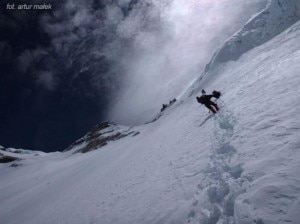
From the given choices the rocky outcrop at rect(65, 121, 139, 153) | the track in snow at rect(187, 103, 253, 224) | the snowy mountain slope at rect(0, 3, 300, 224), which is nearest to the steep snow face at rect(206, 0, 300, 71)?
the rocky outcrop at rect(65, 121, 139, 153)

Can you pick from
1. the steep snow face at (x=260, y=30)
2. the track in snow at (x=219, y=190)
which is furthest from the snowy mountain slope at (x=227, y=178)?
the steep snow face at (x=260, y=30)

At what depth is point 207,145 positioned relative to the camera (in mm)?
14016

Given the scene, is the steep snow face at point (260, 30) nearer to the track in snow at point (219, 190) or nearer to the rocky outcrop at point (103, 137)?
the rocky outcrop at point (103, 137)

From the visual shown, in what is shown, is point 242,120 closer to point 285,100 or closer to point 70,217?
point 285,100

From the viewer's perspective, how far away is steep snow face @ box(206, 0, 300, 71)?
1793 inches

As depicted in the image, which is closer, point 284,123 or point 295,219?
point 295,219

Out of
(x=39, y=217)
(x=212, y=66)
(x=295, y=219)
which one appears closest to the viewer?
(x=295, y=219)

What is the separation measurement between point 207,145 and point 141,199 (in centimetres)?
408

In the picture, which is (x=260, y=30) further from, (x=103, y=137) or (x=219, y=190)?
(x=103, y=137)

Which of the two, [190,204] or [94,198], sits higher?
[94,198]

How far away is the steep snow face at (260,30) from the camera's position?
149 feet

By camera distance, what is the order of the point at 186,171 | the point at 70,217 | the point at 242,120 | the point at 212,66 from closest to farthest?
the point at 186,171, the point at 242,120, the point at 70,217, the point at 212,66

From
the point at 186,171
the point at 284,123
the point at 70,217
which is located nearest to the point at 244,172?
the point at 284,123

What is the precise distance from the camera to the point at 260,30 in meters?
48.9
